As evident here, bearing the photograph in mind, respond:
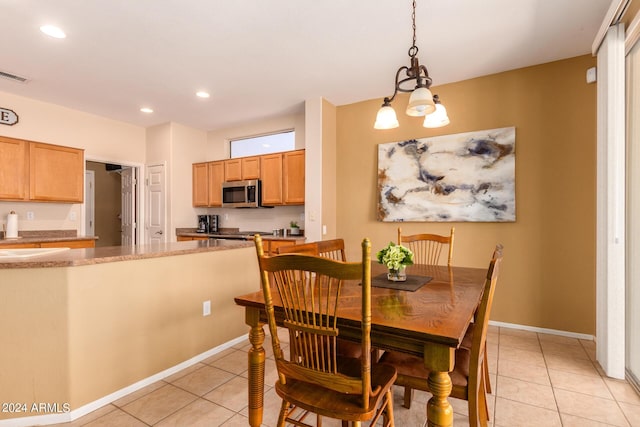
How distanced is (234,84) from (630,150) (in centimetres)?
368

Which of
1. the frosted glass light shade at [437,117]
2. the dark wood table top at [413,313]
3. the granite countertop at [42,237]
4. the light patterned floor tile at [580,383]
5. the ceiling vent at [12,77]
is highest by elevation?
the ceiling vent at [12,77]

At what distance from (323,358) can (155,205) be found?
502 centimetres

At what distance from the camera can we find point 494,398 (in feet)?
6.57

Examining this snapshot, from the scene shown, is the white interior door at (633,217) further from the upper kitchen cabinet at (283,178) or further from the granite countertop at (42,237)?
the granite countertop at (42,237)

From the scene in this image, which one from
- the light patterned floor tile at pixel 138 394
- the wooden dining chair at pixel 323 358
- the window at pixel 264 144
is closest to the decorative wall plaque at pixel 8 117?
the window at pixel 264 144

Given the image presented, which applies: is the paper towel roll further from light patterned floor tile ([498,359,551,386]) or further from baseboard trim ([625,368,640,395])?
baseboard trim ([625,368,640,395])

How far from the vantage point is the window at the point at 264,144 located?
16.1ft

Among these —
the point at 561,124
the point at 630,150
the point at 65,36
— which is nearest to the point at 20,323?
the point at 65,36

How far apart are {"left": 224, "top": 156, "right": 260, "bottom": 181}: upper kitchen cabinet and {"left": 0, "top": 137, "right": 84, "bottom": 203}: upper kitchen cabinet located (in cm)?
195

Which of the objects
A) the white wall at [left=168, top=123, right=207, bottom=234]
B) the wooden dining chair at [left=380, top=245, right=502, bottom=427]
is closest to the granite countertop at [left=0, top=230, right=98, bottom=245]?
the white wall at [left=168, top=123, right=207, bottom=234]

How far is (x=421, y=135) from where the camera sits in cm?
370

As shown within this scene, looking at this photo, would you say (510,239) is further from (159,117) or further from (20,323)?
(159,117)

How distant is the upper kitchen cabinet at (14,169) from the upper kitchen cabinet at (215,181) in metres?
2.27

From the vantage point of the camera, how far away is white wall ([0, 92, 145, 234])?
3.95m
